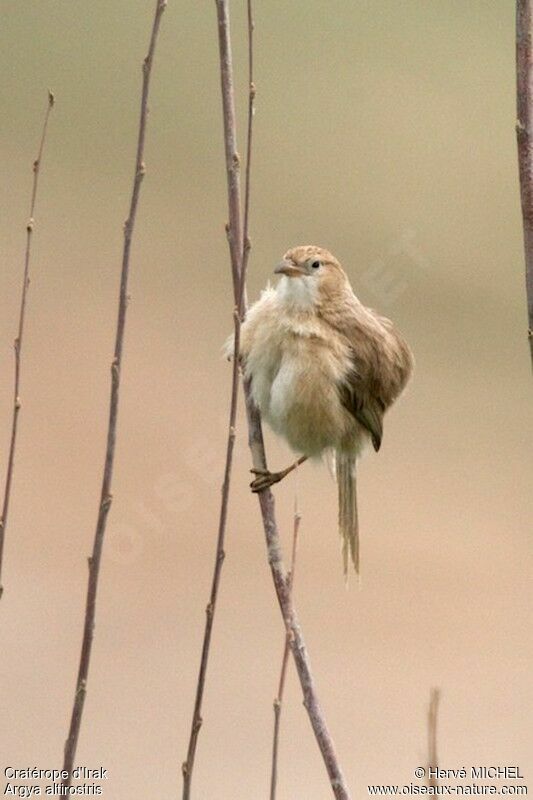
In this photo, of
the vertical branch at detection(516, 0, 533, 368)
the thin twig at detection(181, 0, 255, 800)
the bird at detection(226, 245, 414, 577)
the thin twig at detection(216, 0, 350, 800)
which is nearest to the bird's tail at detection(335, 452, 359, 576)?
the bird at detection(226, 245, 414, 577)

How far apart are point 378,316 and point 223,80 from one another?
3.06ft

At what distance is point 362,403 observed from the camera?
6.95 ft

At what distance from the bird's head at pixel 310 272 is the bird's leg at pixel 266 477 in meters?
0.32

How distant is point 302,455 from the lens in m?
2.16

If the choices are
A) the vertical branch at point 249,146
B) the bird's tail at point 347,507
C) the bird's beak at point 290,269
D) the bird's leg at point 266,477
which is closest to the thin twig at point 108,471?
the vertical branch at point 249,146

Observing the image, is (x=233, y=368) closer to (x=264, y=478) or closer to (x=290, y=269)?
(x=264, y=478)

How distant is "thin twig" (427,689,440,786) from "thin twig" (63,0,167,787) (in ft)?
1.18

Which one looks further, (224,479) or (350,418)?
(350,418)

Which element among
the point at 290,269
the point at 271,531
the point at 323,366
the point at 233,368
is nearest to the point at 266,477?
the point at 271,531

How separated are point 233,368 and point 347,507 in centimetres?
93

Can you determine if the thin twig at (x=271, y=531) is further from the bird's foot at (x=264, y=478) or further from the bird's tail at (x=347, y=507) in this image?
the bird's tail at (x=347, y=507)

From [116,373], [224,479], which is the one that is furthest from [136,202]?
[224,479]

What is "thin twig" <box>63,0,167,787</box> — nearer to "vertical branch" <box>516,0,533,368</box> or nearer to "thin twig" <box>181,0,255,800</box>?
"thin twig" <box>181,0,255,800</box>

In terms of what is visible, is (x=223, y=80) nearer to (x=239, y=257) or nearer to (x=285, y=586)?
(x=239, y=257)
